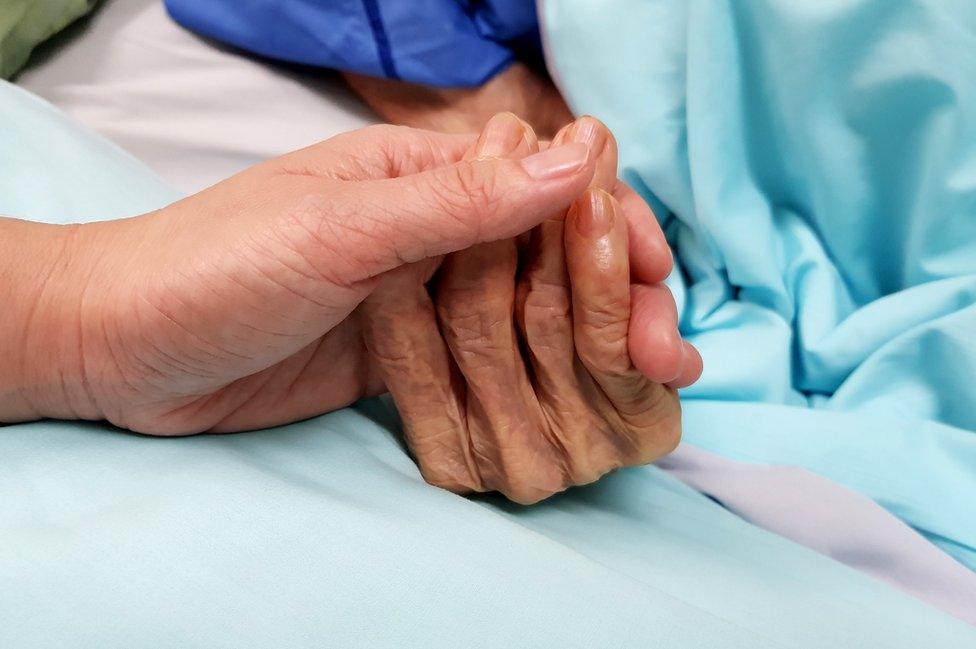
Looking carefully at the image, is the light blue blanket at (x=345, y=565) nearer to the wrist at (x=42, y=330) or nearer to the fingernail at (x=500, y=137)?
the wrist at (x=42, y=330)

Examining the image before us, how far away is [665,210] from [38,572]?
2.21 ft

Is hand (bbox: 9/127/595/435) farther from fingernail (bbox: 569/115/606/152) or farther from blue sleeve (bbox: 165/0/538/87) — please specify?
blue sleeve (bbox: 165/0/538/87)

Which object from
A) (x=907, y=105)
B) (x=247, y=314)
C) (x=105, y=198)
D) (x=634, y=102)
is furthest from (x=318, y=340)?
(x=907, y=105)

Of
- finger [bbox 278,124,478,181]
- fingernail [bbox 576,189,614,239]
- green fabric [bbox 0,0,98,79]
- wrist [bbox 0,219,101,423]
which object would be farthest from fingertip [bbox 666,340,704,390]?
green fabric [bbox 0,0,98,79]

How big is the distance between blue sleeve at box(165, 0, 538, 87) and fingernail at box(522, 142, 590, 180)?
39 cm

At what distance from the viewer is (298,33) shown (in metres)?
0.90

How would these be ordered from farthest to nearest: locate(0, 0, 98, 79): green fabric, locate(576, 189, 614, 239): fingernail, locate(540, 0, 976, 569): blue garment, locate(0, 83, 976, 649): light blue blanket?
locate(0, 0, 98, 79): green fabric
locate(540, 0, 976, 569): blue garment
locate(576, 189, 614, 239): fingernail
locate(0, 83, 976, 649): light blue blanket

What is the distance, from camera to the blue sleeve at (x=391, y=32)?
0.88m

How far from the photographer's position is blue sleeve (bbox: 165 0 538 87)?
88cm

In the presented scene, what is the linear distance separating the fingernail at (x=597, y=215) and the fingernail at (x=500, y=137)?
0.08 metres

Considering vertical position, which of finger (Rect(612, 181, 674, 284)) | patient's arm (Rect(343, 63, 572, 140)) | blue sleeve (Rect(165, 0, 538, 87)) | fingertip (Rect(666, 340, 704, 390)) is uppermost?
blue sleeve (Rect(165, 0, 538, 87))

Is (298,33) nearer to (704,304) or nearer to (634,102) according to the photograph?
(634,102)

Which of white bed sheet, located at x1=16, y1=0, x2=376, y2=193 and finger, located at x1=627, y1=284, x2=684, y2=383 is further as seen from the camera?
white bed sheet, located at x1=16, y1=0, x2=376, y2=193

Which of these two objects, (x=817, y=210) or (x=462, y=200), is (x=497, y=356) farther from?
(x=817, y=210)
